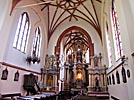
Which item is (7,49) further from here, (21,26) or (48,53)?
(48,53)

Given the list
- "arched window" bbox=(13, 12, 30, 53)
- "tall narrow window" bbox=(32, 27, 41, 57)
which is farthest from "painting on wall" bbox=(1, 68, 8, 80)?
"tall narrow window" bbox=(32, 27, 41, 57)

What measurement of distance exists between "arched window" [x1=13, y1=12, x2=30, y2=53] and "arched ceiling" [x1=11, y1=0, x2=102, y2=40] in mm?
2321

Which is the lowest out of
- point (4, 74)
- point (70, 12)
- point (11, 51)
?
point (4, 74)

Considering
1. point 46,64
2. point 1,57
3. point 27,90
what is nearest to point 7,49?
point 1,57

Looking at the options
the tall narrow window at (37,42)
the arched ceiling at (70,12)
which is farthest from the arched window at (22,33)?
the arched ceiling at (70,12)

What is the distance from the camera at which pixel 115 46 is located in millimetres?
8891

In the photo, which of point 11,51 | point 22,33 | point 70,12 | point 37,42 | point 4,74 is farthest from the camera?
point 70,12

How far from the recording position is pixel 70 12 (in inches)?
565

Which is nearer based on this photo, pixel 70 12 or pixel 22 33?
pixel 22 33

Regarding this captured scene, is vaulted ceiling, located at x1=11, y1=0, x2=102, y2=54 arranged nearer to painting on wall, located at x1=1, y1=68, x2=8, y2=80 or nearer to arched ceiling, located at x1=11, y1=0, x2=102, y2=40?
arched ceiling, located at x1=11, y1=0, x2=102, y2=40

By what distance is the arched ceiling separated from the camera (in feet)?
42.2

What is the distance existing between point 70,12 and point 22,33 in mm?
6288

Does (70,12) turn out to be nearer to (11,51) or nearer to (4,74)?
(11,51)

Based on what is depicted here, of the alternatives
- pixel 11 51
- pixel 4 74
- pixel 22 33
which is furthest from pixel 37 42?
pixel 4 74
